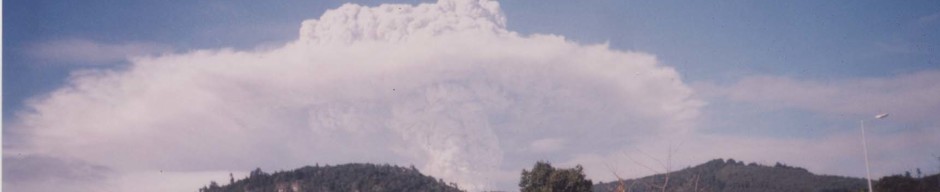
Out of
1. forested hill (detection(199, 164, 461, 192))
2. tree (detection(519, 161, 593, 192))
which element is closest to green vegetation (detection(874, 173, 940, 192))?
tree (detection(519, 161, 593, 192))

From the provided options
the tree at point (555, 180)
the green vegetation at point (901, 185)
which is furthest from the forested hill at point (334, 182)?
the green vegetation at point (901, 185)

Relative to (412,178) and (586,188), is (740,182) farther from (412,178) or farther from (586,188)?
(586,188)

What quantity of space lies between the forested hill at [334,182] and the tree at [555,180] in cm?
9885

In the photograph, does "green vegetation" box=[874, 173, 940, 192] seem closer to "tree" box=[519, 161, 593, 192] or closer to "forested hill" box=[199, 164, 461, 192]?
"tree" box=[519, 161, 593, 192]

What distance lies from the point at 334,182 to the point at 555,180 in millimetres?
123291

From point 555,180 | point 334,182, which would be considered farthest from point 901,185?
point 334,182

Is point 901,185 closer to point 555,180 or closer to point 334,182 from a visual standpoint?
point 555,180

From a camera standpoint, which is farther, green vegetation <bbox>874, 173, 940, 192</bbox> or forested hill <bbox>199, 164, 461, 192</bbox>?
forested hill <bbox>199, 164, 461, 192</bbox>

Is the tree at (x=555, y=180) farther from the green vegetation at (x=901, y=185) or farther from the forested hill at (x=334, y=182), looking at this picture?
the forested hill at (x=334, y=182)

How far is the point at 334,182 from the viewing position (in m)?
167

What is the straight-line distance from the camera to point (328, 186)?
533 feet

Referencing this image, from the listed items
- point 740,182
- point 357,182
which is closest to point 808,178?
point 740,182

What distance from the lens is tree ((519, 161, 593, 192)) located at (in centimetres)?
5028

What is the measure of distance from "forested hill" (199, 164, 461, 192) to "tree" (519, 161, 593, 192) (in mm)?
98851
